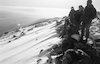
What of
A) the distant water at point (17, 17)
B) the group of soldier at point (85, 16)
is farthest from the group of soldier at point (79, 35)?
the distant water at point (17, 17)

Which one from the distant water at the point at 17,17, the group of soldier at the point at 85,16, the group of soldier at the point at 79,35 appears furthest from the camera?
the distant water at the point at 17,17

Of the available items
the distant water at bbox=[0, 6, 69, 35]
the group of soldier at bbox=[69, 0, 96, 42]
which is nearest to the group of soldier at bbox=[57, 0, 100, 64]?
the group of soldier at bbox=[69, 0, 96, 42]

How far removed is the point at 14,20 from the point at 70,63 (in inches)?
441

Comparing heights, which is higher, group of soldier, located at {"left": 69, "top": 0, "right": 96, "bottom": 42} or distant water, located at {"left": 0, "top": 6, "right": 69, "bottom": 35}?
group of soldier, located at {"left": 69, "top": 0, "right": 96, "bottom": 42}

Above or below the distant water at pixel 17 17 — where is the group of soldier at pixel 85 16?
above

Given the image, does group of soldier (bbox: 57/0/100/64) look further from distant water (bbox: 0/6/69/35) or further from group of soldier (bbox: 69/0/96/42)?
distant water (bbox: 0/6/69/35)

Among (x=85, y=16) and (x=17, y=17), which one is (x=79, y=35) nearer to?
(x=85, y=16)

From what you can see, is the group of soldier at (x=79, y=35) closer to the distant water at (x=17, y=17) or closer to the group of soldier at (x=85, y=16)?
the group of soldier at (x=85, y=16)

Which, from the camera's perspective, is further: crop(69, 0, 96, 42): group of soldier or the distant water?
the distant water

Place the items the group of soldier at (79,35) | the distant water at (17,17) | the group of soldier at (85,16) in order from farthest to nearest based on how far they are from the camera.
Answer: the distant water at (17,17) < the group of soldier at (85,16) < the group of soldier at (79,35)

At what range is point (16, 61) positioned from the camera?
4711 mm

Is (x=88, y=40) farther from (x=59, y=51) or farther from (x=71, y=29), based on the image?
(x=59, y=51)

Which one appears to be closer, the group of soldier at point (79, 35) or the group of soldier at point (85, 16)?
the group of soldier at point (79, 35)

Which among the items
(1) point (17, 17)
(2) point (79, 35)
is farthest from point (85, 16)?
(1) point (17, 17)
